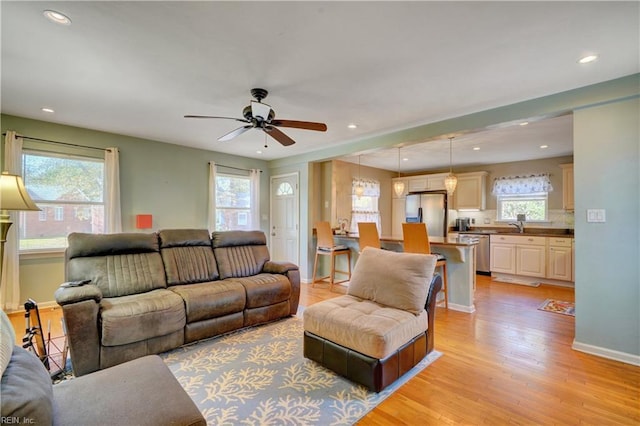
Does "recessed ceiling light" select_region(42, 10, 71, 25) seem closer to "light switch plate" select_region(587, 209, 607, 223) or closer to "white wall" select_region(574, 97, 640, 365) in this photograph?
"white wall" select_region(574, 97, 640, 365)

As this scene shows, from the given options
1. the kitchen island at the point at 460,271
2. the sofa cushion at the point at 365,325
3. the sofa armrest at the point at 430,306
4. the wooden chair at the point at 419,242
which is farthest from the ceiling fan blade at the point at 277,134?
the kitchen island at the point at 460,271

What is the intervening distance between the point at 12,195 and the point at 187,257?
5.26ft

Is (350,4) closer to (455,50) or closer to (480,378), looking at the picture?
(455,50)

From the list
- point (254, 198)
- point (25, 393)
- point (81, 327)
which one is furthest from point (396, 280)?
point (254, 198)

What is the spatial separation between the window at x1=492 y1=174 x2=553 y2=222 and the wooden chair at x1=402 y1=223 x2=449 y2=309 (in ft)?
11.3

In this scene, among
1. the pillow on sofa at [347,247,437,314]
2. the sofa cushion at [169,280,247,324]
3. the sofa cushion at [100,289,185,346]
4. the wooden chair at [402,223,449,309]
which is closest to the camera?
the sofa cushion at [100,289,185,346]

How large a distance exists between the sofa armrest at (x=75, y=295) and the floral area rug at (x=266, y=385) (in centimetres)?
80

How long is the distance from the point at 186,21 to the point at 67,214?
12.0ft

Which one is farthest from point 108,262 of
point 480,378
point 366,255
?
point 480,378

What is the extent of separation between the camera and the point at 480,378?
7.35 feet

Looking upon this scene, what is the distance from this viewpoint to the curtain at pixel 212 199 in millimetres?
5387

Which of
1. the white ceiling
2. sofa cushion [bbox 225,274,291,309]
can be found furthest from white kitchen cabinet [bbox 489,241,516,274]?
sofa cushion [bbox 225,274,291,309]

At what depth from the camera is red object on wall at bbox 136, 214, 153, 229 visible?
459cm

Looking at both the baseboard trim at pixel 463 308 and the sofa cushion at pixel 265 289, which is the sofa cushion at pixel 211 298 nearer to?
the sofa cushion at pixel 265 289
